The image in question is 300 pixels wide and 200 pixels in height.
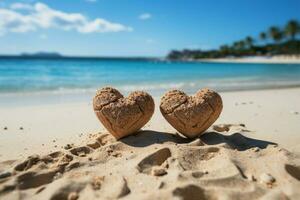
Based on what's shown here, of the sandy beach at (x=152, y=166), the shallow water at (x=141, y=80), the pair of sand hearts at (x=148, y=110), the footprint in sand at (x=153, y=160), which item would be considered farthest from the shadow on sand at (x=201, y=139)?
the shallow water at (x=141, y=80)

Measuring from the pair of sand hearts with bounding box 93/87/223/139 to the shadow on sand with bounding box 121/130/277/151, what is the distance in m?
0.13

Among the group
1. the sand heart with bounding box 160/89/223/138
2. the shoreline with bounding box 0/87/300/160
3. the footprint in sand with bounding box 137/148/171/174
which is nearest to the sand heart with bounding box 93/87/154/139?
the sand heart with bounding box 160/89/223/138

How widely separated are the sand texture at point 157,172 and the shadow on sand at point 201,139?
1 cm

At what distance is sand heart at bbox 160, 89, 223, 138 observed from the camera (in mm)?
3947

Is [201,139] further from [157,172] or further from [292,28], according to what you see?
[292,28]

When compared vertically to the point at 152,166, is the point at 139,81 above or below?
below

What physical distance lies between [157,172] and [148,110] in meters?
1.08

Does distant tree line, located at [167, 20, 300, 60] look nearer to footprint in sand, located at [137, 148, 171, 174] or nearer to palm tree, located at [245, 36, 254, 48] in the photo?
palm tree, located at [245, 36, 254, 48]

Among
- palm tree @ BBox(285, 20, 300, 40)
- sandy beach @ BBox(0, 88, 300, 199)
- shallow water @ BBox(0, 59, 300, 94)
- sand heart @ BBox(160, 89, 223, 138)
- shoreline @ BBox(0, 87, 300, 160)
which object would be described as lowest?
shallow water @ BBox(0, 59, 300, 94)

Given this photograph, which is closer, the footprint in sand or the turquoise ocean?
the footprint in sand

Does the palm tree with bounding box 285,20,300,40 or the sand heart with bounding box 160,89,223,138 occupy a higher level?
the palm tree with bounding box 285,20,300,40

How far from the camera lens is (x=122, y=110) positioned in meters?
3.89

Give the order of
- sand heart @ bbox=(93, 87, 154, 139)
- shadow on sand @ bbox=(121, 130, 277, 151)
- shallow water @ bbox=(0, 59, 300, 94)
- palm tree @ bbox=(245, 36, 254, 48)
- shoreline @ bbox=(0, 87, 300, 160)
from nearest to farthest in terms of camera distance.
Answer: sand heart @ bbox=(93, 87, 154, 139), shadow on sand @ bbox=(121, 130, 277, 151), shoreline @ bbox=(0, 87, 300, 160), shallow water @ bbox=(0, 59, 300, 94), palm tree @ bbox=(245, 36, 254, 48)

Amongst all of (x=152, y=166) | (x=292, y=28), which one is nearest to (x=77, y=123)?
(x=152, y=166)
